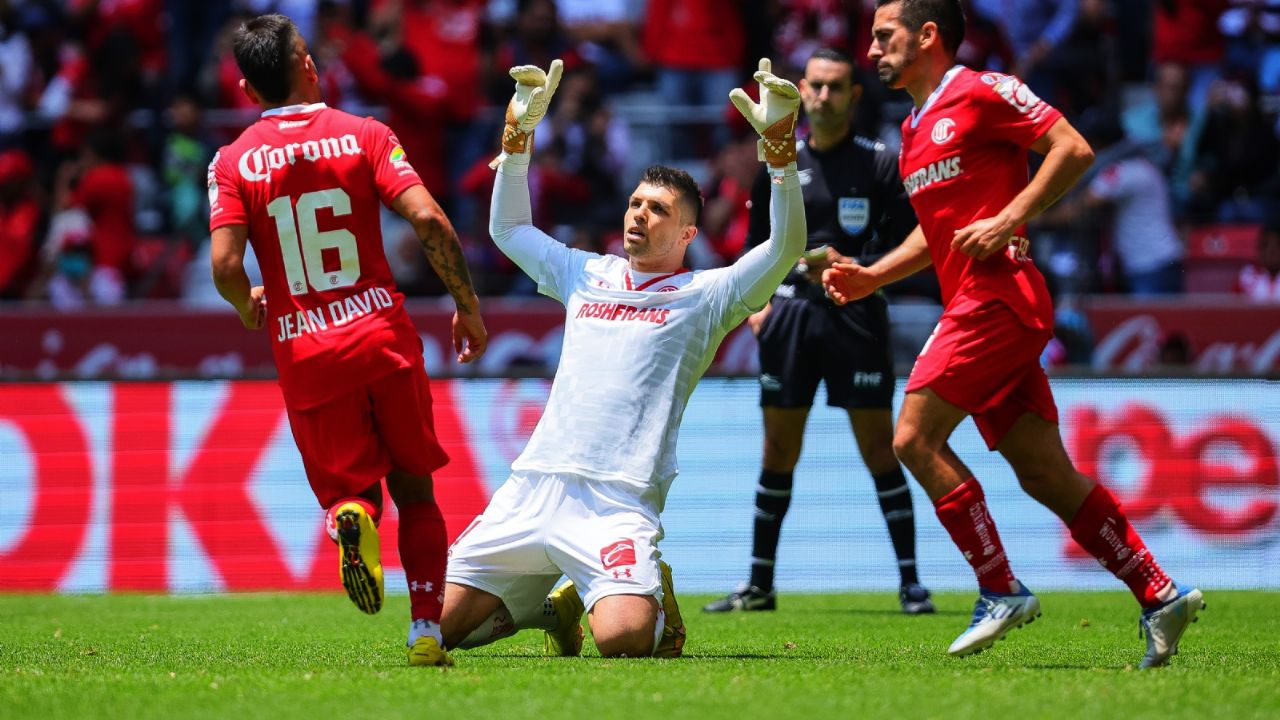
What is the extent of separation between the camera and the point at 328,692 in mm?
4762

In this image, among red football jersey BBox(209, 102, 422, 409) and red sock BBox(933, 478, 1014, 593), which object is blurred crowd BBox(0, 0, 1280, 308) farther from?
red football jersey BBox(209, 102, 422, 409)

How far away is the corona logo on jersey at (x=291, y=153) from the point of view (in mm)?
5547

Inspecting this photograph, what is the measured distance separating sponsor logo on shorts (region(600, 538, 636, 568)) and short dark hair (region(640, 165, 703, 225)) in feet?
4.32

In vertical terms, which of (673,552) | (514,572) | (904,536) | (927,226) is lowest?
(673,552)

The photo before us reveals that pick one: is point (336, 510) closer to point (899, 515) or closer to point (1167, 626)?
point (1167, 626)

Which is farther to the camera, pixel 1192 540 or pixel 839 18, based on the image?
Answer: pixel 839 18

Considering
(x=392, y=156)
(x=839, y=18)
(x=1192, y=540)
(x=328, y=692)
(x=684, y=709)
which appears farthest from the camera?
(x=839, y=18)

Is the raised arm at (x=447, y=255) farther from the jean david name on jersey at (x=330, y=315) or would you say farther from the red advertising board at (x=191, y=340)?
the red advertising board at (x=191, y=340)

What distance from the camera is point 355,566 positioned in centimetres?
520

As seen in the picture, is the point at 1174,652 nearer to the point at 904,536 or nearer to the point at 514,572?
the point at 514,572

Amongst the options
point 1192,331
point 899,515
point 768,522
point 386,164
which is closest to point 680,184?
point 386,164

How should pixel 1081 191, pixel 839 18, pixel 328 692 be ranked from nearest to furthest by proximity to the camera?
pixel 328 692 → pixel 1081 191 → pixel 839 18

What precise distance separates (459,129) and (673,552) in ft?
19.4

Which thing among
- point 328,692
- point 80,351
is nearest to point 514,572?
point 328,692
